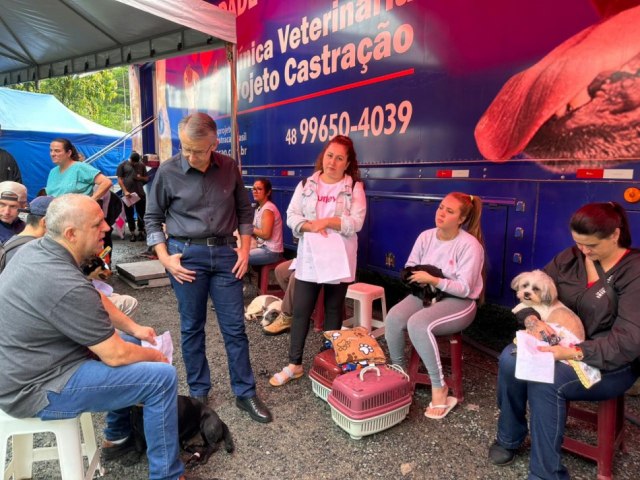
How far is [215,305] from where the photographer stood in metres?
2.61

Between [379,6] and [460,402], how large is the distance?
10.3ft

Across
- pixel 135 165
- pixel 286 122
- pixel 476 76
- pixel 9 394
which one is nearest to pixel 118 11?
pixel 286 122

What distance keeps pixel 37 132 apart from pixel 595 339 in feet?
41.8

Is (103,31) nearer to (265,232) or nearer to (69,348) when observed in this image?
(265,232)

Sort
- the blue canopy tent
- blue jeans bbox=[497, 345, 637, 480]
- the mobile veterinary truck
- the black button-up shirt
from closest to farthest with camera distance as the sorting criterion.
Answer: blue jeans bbox=[497, 345, 637, 480] < the black button-up shirt < the mobile veterinary truck < the blue canopy tent

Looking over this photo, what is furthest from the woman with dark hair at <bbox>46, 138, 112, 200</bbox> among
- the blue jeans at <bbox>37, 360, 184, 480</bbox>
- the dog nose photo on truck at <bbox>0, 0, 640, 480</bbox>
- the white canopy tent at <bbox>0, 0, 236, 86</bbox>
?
the blue jeans at <bbox>37, 360, 184, 480</bbox>

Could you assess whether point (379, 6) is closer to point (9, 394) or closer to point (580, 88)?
point (580, 88)

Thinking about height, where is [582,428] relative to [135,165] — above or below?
below

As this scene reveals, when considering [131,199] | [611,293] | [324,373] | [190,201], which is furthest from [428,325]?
[131,199]

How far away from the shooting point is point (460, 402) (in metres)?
2.81

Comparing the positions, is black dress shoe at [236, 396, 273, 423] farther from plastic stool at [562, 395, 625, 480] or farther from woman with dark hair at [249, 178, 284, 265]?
woman with dark hair at [249, 178, 284, 265]

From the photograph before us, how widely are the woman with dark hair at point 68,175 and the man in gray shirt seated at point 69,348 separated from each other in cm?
275

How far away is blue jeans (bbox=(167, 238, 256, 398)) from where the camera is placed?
250 cm

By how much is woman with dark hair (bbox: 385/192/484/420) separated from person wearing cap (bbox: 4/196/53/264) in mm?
2088
